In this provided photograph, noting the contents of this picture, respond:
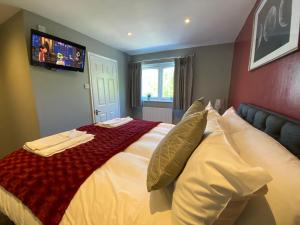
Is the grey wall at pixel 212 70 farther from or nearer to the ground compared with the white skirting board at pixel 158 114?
farther from the ground

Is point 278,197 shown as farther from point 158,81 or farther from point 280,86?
point 158,81

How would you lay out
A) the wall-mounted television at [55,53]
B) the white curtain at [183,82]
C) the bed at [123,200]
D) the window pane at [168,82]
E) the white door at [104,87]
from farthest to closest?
1. the window pane at [168,82]
2. the white curtain at [183,82]
3. the white door at [104,87]
4. the wall-mounted television at [55,53]
5. the bed at [123,200]

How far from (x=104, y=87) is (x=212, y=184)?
3.35m

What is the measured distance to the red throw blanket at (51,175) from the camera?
0.81 metres

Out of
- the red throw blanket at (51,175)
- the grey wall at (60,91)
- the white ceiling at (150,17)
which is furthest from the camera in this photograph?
the grey wall at (60,91)

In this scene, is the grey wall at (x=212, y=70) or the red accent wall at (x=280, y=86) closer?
the red accent wall at (x=280, y=86)

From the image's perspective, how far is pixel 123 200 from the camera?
2.54ft

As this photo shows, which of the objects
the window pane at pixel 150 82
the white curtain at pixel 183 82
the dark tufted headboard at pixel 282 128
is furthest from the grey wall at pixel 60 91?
the dark tufted headboard at pixel 282 128

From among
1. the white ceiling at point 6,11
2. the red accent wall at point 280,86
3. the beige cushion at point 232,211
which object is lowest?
the beige cushion at point 232,211

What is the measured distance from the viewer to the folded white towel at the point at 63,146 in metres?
1.23

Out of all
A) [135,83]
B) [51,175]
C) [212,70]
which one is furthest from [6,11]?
[212,70]

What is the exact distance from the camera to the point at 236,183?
444 millimetres

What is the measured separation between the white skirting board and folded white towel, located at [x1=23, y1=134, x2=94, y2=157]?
2.55m

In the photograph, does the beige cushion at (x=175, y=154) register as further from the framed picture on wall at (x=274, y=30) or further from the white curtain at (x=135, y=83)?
the white curtain at (x=135, y=83)
